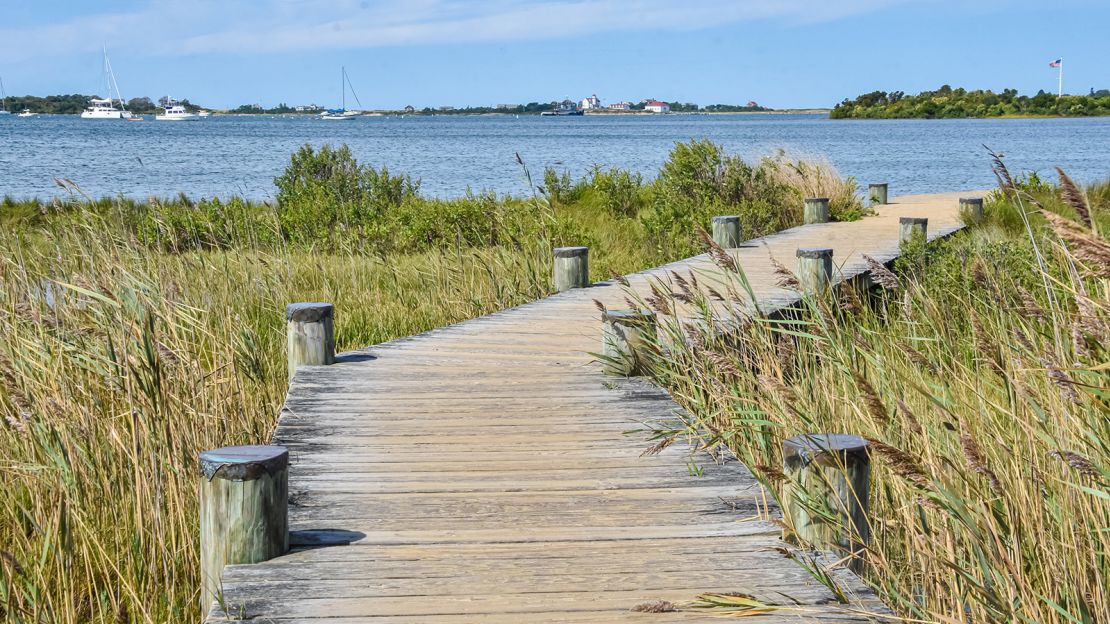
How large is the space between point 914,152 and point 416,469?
186ft

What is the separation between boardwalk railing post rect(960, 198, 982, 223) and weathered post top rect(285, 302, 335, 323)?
10.5 m

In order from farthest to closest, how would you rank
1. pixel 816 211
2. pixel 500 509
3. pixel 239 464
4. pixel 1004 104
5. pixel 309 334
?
pixel 1004 104
pixel 816 211
pixel 309 334
pixel 500 509
pixel 239 464

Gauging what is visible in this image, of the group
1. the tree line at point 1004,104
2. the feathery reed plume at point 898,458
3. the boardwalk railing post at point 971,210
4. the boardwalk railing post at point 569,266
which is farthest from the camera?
the tree line at point 1004,104

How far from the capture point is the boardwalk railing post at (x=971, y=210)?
45.5 feet

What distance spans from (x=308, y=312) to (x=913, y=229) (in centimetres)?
708

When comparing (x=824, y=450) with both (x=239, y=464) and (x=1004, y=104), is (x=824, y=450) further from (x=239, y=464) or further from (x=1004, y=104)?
(x=1004, y=104)

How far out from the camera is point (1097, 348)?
3.40 meters

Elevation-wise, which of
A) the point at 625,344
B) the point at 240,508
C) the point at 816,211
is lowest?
the point at 240,508

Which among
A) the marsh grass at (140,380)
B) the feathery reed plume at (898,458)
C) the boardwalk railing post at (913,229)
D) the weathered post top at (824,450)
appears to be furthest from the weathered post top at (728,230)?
the feathery reed plume at (898,458)

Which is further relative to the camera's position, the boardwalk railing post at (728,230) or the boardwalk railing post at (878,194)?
the boardwalk railing post at (878,194)

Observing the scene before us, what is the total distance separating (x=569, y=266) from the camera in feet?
28.7

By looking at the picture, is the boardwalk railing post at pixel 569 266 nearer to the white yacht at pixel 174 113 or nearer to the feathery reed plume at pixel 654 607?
the feathery reed plume at pixel 654 607

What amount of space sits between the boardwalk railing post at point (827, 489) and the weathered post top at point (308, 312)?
3.15 meters

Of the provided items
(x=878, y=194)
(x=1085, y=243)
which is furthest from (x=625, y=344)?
(x=878, y=194)
